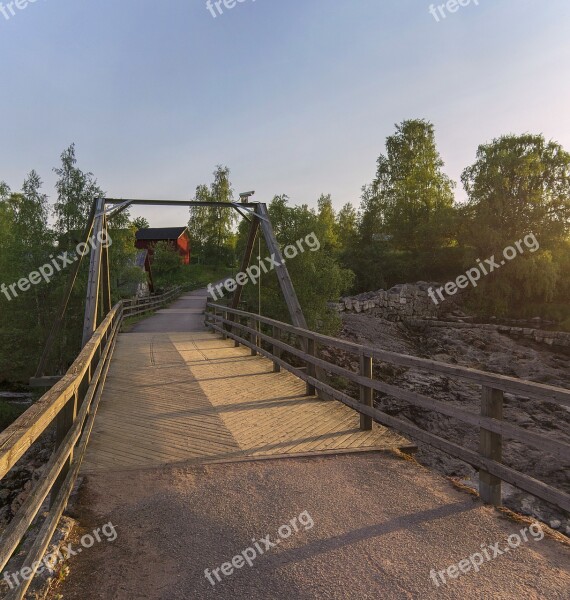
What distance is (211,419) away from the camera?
5.90 metres

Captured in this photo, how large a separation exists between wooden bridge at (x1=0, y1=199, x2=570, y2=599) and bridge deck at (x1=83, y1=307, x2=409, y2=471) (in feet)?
0.05

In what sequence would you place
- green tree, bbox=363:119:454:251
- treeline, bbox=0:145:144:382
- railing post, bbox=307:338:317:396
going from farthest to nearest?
1. green tree, bbox=363:119:454:251
2. treeline, bbox=0:145:144:382
3. railing post, bbox=307:338:317:396

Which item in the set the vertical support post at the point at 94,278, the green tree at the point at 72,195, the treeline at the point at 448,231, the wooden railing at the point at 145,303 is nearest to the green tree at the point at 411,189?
the treeline at the point at 448,231

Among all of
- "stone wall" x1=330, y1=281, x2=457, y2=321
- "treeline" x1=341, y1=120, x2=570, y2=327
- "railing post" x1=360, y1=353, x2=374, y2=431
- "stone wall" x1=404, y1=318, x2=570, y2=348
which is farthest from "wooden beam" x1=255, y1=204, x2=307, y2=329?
"treeline" x1=341, y1=120, x2=570, y2=327

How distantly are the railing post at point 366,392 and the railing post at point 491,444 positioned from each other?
1.78 meters

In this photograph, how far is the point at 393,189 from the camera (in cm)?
4150

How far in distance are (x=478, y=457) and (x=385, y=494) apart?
0.77 meters

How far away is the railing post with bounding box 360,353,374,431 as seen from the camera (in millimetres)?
5266

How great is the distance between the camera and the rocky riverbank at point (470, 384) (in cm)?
983

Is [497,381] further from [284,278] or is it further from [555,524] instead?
[284,278]

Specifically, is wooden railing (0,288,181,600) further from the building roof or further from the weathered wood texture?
the building roof

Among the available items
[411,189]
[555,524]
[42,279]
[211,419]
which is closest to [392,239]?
[411,189]

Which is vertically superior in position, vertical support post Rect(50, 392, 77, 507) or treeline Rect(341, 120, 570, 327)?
treeline Rect(341, 120, 570, 327)

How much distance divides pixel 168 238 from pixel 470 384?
2098 inches
